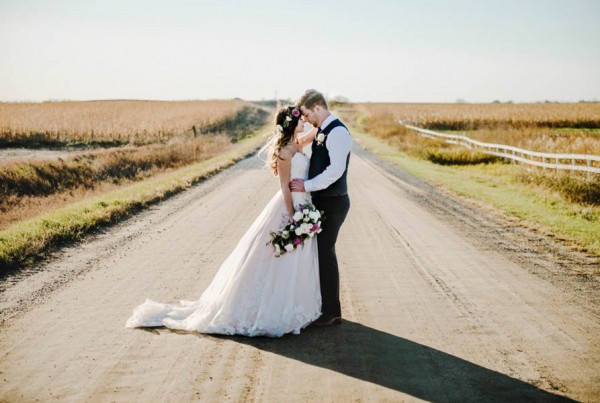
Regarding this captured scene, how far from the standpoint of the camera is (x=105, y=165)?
20.4m

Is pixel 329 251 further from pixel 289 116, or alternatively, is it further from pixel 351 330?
pixel 289 116

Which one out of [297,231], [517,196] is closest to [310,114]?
[297,231]

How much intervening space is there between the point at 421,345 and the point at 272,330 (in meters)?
1.41

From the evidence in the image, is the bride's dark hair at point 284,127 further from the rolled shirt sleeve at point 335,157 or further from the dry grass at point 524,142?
the dry grass at point 524,142

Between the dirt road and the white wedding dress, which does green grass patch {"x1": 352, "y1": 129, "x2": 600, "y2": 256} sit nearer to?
the dirt road

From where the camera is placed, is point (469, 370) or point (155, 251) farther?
point (155, 251)

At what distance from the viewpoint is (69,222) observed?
1080 cm

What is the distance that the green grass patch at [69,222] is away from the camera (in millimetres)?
8651

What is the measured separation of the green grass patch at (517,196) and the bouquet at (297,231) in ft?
18.7

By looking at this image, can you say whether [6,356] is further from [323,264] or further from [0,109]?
[0,109]

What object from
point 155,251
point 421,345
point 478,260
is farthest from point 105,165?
point 421,345

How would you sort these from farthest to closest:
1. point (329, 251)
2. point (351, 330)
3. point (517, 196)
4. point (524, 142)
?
point (524, 142) < point (517, 196) < point (329, 251) < point (351, 330)

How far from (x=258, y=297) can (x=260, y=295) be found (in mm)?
28

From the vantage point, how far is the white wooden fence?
15.8m
